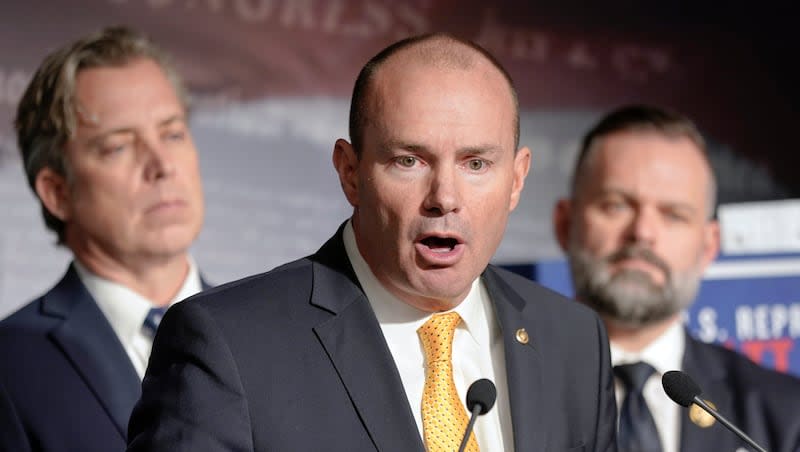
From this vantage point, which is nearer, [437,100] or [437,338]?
[437,100]

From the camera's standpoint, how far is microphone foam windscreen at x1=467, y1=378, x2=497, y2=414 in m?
1.81

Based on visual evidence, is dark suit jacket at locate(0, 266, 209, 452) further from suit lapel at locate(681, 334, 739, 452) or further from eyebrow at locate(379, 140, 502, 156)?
suit lapel at locate(681, 334, 739, 452)

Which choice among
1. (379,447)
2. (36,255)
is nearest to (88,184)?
(36,255)

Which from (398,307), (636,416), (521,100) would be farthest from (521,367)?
(521,100)

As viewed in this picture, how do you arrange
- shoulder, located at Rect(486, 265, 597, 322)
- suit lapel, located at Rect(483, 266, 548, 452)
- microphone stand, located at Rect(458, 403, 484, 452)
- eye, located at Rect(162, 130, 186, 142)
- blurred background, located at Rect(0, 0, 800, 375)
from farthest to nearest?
blurred background, located at Rect(0, 0, 800, 375) → eye, located at Rect(162, 130, 186, 142) → shoulder, located at Rect(486, 265, 597, 322) → suit lapel, located at Rect(483, 266, 548, 452) → microphone stand, located at Rect(458, 403, 484, 452)

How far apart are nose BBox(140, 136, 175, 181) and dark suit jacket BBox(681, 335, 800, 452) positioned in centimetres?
142

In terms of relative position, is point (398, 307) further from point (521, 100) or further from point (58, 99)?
point (521, 100)

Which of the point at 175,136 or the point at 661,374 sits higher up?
the point at 175,136

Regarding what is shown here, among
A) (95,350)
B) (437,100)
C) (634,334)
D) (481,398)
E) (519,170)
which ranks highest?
(437,100)

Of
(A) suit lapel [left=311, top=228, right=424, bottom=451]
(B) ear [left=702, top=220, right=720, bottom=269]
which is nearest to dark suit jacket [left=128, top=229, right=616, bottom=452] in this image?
(A) suit lapel [left=311, top=228, right=424, bottom=451]

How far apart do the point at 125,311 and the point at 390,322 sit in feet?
3.32

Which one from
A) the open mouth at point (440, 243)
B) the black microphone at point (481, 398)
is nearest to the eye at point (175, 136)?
the open mouth at point (440, 243)

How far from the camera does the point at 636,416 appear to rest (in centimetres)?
306

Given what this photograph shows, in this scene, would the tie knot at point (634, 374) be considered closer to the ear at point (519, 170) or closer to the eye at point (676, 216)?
the eye at point (676, 216)
